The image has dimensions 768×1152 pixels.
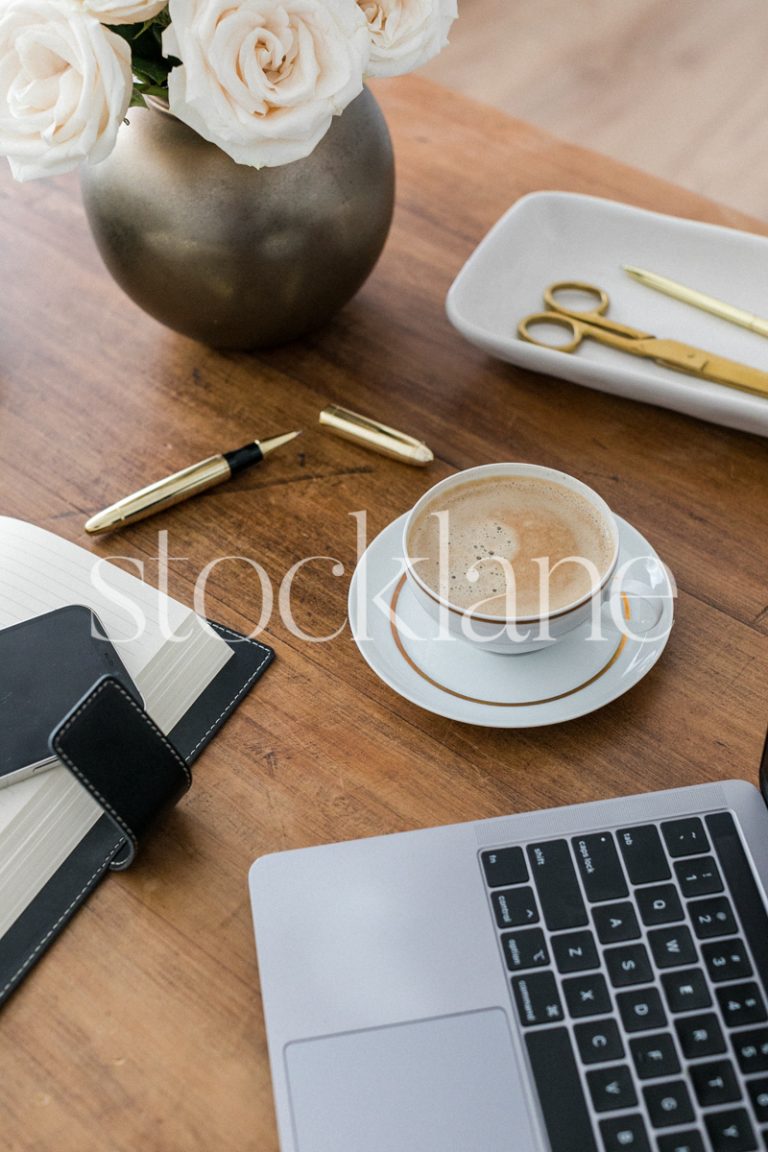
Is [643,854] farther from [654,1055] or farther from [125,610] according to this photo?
[125,610]

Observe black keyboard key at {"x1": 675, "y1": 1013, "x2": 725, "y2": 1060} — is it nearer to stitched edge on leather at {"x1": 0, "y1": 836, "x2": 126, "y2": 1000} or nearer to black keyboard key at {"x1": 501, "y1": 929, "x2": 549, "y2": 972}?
black keyboard key at {"x1": 501, "y1": 929, "x2": 549, "y2": 972}

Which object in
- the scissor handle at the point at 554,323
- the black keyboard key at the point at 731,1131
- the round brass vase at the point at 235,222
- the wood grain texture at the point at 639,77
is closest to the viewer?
the black keyboard key at the point at 731,1131

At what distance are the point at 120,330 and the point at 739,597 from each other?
0.52 m

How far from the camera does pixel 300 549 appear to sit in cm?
75

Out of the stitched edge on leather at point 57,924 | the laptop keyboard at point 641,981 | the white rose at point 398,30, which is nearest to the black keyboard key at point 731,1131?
the laptop keyboard at point 641,981

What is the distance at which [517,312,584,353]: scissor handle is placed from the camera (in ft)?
2.77

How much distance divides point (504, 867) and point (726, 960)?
0.39ft

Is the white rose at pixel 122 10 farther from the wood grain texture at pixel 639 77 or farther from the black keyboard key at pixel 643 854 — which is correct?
the wood grain texture at pixel 639 77

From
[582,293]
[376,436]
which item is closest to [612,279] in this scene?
[582,293]

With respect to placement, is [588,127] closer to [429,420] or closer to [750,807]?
[429,420]

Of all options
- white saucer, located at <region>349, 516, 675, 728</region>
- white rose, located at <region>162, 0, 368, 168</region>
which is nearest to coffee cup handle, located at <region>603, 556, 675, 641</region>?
white saucer, located at <region>349, 516, 675, 728</region>

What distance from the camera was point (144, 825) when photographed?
23.4 inches

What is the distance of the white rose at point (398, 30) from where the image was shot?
0.64m

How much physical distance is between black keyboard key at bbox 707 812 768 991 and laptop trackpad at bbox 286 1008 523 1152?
13 cm
